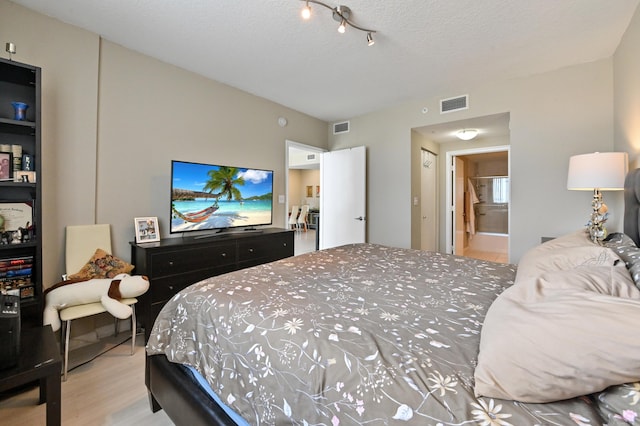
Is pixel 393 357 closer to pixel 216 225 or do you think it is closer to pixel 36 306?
pixel 36 306

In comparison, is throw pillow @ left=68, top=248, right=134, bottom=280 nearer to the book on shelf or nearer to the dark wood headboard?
the book on shelf

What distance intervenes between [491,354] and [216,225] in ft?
9.86

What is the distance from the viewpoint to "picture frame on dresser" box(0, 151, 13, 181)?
75.0 inches

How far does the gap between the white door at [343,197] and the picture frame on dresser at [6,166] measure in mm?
3709

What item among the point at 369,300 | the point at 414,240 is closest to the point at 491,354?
the point at 369,300

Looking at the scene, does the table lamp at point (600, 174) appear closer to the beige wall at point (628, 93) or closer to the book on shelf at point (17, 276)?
the beige wall at point (628, 93)

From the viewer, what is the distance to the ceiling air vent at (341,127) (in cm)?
482

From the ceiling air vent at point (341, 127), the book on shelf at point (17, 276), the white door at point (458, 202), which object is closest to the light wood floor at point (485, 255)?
the white door at point (458, 202)

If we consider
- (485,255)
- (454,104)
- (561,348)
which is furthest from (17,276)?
(485,255)

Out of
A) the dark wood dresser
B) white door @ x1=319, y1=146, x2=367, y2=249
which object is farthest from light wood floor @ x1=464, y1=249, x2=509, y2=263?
the dark wood dresser

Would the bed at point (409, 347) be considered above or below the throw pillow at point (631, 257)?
below

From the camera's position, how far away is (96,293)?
2.11 m

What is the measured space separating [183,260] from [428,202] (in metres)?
3.90

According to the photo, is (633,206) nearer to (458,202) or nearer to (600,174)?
(600,174)
